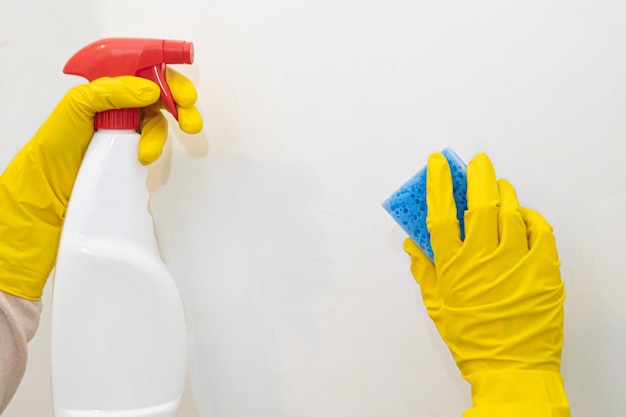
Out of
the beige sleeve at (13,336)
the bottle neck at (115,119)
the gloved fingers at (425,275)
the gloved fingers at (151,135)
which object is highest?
the bottle neck at (115,119)

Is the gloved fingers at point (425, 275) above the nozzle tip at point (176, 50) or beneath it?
beneath

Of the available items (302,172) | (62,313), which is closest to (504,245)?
(302,172)

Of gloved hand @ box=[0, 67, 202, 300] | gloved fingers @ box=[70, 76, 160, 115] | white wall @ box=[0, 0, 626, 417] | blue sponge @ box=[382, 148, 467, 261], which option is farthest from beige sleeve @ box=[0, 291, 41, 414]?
blue sponge @ box=[382, 148, 467, 261]

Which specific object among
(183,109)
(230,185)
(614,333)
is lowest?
(614,333)

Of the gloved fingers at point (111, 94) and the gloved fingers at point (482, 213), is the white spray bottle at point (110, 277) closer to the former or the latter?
the gloved fingers at point (111, 94)

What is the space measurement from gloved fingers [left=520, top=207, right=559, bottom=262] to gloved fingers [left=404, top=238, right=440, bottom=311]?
116 millimetres

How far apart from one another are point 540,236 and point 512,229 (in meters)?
0.03

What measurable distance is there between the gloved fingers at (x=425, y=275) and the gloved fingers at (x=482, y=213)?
8cm

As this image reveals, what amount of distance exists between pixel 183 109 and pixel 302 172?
0.57 ft

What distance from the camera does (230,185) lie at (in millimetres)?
868

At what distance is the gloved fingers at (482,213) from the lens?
2.38ft

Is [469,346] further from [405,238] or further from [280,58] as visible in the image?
[280,58]

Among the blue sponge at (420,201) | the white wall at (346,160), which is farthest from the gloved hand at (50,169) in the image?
the blue sponge at (420,201)

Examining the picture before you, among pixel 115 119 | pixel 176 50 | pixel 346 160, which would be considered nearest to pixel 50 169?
pixel 115 119
